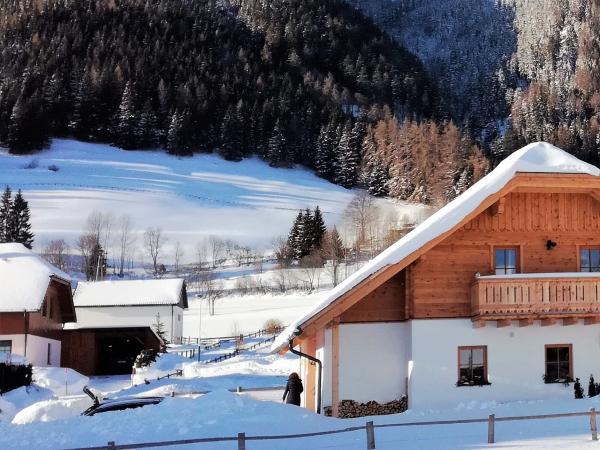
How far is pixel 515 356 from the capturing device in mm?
20938

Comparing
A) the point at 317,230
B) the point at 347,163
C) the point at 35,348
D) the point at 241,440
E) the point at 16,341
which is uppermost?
the point at 347,163

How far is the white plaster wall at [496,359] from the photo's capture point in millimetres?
20328

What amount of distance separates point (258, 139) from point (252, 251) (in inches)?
2588

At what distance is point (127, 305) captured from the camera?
57.2 metres

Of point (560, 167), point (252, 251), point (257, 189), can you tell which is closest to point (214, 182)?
point (257, 189)

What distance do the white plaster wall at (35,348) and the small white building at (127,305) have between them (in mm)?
13245

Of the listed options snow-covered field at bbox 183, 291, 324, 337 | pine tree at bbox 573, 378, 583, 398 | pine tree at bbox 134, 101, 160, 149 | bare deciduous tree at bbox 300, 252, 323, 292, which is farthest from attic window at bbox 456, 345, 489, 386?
pine tree at bbox 134, 101, 160, 149

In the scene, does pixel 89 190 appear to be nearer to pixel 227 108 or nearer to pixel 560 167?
pixel 227 108

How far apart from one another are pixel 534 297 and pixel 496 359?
78.4 inches

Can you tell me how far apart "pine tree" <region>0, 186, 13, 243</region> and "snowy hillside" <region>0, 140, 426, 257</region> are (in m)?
3.24

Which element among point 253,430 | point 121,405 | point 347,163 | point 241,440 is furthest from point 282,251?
point 241,440

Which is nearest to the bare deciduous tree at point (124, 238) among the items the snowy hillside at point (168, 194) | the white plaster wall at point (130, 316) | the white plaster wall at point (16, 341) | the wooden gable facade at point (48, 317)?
the snowy hillside at point (168, 194)

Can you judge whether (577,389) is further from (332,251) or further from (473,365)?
(332,251)

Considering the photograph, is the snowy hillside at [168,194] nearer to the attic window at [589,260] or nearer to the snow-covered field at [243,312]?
the snow-covered field at [243,312]
